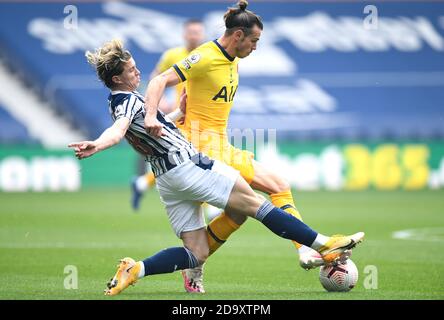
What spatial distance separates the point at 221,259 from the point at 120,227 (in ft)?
11.6

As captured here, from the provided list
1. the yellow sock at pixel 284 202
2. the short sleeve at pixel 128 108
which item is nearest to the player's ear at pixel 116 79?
the short sleeve at pixel 128 108

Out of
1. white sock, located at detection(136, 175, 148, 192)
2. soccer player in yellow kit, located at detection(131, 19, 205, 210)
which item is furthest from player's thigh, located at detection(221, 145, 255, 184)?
white sock, located at detection(136, 175, 148, 192)

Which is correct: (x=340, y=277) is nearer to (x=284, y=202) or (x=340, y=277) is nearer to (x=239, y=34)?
(x=284, y=202)

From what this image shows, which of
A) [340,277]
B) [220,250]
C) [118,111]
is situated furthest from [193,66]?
[220,250]

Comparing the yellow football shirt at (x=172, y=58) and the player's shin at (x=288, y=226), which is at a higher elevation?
the yellow football shirt at (x=172, y=58)

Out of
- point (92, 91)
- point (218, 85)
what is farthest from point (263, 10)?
point (218, 85)

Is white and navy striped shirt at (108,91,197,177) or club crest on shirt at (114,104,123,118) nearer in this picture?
club crest on shirt at (114,104,123,118)

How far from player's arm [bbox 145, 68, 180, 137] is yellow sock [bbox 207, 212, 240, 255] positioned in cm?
96

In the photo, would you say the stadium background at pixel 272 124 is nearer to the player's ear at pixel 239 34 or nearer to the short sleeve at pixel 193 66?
the short sleeve at pixel 193 66

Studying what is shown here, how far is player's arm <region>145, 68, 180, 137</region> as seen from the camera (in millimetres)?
6586

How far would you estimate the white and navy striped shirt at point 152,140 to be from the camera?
6.70 m

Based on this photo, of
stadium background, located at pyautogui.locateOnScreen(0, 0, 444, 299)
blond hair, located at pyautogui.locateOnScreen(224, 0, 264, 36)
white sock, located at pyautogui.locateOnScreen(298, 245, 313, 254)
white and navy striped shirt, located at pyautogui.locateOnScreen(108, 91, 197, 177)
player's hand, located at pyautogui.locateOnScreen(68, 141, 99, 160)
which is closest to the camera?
player's hand, located at pyautogui.locateOnScreen(68, 141, 99, 160)

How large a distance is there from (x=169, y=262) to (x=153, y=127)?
1061mm

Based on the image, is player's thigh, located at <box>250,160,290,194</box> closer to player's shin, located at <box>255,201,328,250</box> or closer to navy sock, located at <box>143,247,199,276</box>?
player's shin, located at <box>255,201,328,250</box>
